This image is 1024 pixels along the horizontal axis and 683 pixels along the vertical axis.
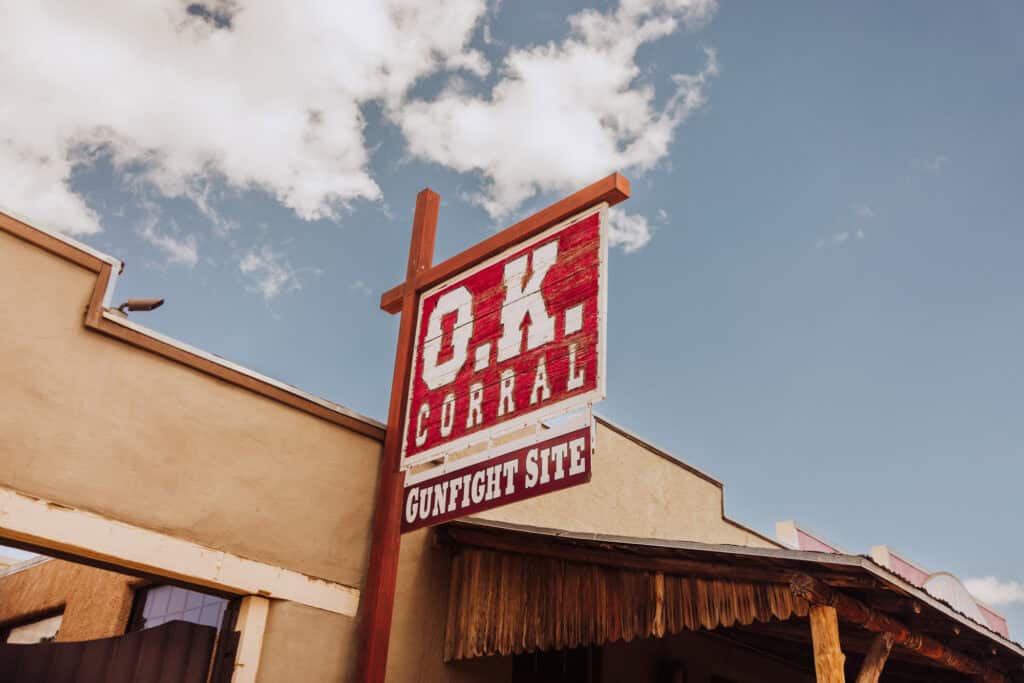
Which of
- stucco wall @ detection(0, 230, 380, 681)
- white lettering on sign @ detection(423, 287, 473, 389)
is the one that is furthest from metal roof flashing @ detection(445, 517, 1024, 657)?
white lettering on sign @ detection(423, 287, 473, 389)

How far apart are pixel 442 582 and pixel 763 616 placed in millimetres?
2935

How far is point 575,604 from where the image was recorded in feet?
24.7

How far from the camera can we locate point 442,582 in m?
8.26

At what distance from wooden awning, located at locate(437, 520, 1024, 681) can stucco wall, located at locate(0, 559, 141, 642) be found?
163 inches

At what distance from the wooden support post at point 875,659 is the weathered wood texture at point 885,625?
7 centimetres

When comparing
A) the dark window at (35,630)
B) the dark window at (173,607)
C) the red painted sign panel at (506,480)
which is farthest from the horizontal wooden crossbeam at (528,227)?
the dark window at (35,630)

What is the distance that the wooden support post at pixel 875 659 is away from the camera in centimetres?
684

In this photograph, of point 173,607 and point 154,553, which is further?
point 173,607

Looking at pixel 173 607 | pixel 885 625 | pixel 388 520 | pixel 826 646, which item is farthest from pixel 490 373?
pixel 173 607

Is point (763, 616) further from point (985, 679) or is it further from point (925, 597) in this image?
point (985, 679)

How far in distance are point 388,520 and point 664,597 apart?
7.43 feet

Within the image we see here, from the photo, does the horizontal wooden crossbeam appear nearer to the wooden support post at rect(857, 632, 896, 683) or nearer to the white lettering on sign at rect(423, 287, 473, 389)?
A: the white lettering on sign at rect(423, 287, 473, 389)

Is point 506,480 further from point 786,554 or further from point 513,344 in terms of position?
point 786,554

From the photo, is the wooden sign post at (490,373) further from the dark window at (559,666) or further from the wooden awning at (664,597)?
the dark window at (559,666)
